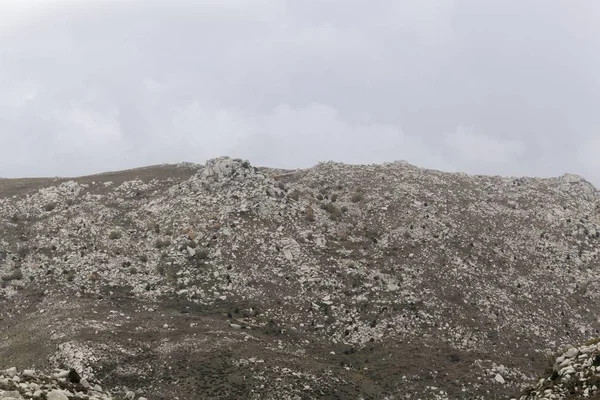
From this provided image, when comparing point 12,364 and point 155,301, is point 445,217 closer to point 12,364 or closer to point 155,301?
point 155,301

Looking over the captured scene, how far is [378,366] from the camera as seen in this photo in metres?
39.4

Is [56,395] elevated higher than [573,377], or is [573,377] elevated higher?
[573,377]

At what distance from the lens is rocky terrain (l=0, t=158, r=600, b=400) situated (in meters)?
36.1

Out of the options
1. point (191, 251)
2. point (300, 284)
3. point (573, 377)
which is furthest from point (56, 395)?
point (191, 251)

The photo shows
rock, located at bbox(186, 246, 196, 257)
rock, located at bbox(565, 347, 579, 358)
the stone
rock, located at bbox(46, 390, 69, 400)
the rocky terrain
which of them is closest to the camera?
rock, located at bbox(46, 390, 69, 400)

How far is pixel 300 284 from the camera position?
159 feet

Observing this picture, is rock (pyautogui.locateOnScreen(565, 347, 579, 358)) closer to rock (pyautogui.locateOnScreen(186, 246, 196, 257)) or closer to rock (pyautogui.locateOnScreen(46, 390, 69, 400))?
rock (pyautogui.locateOnScreen(46, 390, 69, 400))

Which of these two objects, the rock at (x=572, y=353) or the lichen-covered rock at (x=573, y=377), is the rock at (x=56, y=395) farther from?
the rock at (x=572, y=353)

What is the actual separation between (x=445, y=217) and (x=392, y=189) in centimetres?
860

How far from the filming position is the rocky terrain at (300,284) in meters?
36.1

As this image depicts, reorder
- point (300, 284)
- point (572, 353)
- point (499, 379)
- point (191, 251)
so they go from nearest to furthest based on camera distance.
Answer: point (572, 353) < point (499, 379) < point (300, 284) < point (191, 251)

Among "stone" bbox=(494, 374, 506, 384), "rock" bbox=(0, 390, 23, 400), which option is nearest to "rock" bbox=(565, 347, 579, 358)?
"stone" bbox=(494, 374, 506, 384)

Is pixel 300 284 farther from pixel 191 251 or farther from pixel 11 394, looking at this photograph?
pixel 11 394

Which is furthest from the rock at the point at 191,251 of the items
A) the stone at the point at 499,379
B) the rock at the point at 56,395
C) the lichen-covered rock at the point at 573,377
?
the lichen-covered rock at the point at 573,377
